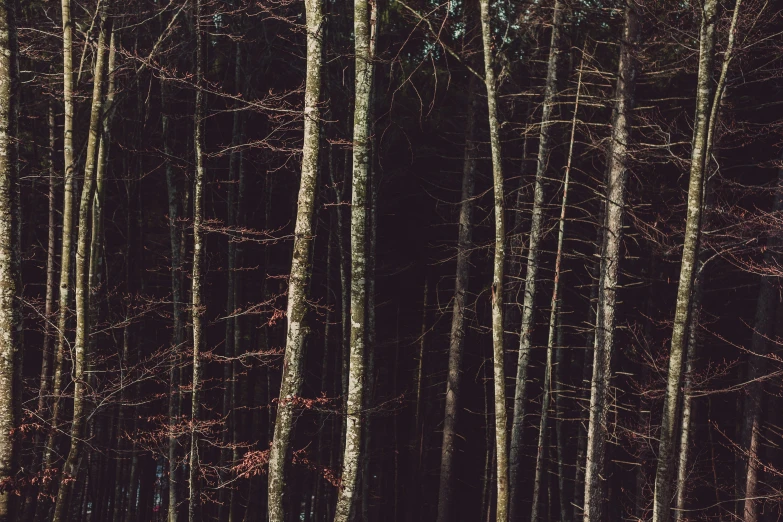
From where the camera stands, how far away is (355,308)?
7.92m

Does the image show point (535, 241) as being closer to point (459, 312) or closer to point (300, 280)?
point (459, 312)

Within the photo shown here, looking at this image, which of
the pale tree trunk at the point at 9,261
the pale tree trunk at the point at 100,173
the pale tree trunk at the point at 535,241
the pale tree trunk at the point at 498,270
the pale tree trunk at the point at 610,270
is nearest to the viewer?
the pale tree trunk at the point at 9,261

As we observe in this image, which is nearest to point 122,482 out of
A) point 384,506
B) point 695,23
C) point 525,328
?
point 384,506

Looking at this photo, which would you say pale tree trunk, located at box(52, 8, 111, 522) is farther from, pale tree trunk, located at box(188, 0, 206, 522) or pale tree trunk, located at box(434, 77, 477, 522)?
pale tree trunk, located at box(434, 77, 477, 522)

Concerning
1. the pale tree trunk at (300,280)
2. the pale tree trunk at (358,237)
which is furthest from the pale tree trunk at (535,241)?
the pale tree trunk at (300,280)

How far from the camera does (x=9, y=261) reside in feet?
21.2

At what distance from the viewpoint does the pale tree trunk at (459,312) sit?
47.2 feet

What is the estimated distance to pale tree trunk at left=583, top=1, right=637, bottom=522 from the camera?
9945mm

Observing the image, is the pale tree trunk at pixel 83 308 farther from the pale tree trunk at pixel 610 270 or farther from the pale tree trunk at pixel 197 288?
the pale tree trunk at pixel 610 270

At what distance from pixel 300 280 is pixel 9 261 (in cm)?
280

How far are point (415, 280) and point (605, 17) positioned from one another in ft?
38.7

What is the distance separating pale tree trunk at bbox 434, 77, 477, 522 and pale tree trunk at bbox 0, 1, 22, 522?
9212 mm

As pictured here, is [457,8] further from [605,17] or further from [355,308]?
[355,308]

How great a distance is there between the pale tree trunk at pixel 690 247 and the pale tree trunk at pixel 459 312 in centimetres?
592
